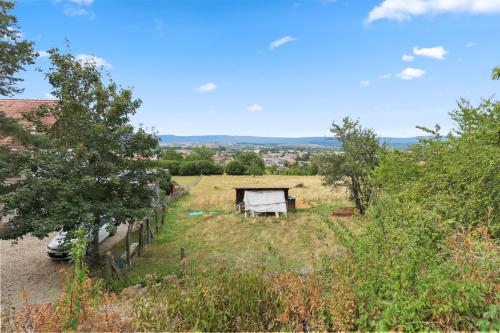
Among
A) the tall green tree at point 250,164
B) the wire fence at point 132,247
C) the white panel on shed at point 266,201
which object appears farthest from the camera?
the tall green tree at point 250,164

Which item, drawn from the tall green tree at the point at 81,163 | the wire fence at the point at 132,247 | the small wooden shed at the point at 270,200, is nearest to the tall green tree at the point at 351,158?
the small wooden shed at the point at 270,200

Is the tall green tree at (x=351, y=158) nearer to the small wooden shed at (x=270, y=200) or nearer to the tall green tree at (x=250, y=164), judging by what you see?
the small wooden shed at (x=270, y=200)

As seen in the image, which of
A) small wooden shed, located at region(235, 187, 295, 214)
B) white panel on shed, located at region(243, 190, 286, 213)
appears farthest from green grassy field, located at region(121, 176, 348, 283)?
white panel on shed, located at region(243, 190, 286, 213)

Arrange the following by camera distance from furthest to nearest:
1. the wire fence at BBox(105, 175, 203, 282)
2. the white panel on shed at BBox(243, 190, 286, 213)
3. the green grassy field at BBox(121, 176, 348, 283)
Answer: the white panel on shed at BBox(243, 190, 286, 213) → the green grassy field at BBox(121, 176, 348, 283) → the wire fence at BBox(105, 175, 203, 282)

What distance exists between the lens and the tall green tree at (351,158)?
21.7m

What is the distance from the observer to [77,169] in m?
11.0

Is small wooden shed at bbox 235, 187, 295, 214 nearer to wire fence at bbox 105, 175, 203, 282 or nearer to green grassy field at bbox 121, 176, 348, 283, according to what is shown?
green grassy field at bbox 121, 176, 348, 283

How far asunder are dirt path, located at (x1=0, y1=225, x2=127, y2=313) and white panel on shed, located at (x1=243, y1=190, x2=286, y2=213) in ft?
37.3

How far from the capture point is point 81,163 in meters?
11.2

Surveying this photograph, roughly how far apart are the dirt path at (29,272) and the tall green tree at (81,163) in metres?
2.13

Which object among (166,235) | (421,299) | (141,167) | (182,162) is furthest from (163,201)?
(182,162)

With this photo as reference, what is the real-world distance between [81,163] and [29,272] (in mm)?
5387

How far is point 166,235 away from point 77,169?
8353mm

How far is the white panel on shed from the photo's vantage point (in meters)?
24.3
